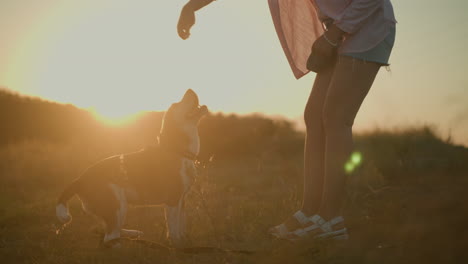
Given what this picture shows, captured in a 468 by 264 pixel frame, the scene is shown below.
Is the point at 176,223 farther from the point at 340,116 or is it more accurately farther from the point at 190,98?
the point at 340,116

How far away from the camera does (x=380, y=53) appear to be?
319 cm

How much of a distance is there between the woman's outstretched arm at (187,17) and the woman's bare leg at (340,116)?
1.26 metres

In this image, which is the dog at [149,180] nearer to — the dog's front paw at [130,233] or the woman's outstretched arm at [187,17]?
the dog's front paw at [130,233]

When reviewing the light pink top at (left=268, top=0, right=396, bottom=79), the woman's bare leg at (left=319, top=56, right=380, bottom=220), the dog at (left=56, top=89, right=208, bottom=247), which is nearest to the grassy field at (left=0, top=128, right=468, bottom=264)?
the dog at (left=56, top=89, right=208, bottom=247)

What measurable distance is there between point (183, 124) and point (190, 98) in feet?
0.93

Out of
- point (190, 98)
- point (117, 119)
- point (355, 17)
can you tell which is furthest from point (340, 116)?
point (117, 119)

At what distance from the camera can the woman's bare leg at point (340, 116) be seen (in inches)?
126

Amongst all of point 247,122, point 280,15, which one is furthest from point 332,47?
point 247,122

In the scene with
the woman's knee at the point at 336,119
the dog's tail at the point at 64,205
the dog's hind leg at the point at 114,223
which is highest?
the woman's knee at the point at 336,119

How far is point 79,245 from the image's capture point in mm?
3922

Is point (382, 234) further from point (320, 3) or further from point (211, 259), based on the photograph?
point (320, 3)

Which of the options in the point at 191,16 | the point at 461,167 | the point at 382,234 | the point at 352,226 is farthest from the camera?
the point at 461,167

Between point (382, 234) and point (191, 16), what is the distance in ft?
7.45

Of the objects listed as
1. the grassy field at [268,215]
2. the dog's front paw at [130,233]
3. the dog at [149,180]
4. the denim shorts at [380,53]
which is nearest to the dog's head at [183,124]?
the dog at [149,180]
